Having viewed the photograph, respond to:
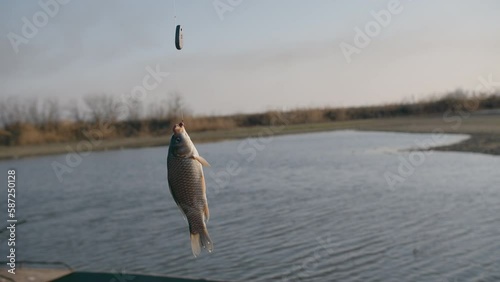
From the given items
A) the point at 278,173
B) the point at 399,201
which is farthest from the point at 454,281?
the point at 278,173

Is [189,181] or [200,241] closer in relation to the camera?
[189,181]

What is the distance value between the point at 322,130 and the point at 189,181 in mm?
63399

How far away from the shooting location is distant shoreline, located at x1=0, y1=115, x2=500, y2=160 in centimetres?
3338

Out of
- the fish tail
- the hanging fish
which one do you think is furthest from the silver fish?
the hanging fish

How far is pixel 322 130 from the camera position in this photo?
6669 cm

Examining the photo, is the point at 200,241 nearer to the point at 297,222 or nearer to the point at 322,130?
the point at 297,222

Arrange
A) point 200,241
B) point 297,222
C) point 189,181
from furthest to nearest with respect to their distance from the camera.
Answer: point 297,222 → point 200,241 → point 189,181

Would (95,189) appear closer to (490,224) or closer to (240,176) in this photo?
(240,176)

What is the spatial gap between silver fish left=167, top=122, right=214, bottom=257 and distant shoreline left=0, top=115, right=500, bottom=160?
1052 inches

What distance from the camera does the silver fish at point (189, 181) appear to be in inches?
147

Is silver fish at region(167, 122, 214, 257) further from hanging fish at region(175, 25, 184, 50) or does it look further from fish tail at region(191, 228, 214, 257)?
hanging fish at region(175, 25, 184, 50)

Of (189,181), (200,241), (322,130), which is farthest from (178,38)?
(322,130)

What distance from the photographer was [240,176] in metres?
26.7

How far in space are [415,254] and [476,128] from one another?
3454 cm
